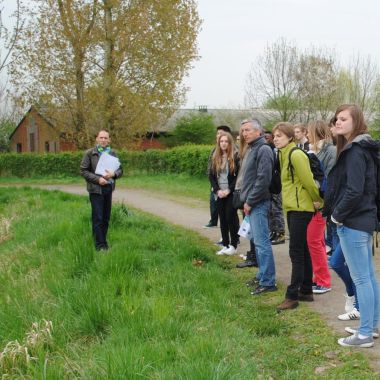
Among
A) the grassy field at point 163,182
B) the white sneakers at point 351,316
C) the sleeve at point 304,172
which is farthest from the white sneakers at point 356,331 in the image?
the grassy field at point 163,182

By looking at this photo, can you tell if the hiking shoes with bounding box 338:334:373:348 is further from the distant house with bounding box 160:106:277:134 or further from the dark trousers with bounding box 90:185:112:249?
the distant house with bounding box 160:106:277:134

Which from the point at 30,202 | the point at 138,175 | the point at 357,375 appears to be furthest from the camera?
the point at 138,175

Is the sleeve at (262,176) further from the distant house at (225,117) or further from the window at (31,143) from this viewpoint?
the window at (31,143)

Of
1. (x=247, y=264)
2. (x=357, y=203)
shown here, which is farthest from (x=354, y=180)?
(x=247, y=264)

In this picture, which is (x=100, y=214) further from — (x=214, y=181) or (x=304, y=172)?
(x=304, y=172)

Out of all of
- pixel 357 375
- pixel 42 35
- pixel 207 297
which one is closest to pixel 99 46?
pixel 42 35

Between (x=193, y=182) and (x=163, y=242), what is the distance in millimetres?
12579

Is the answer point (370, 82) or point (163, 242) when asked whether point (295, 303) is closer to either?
point (163, 242)

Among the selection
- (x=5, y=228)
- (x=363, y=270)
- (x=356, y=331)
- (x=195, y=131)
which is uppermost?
(x=195, y=131)

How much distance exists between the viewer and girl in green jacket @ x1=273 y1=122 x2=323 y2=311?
5680 millimetres

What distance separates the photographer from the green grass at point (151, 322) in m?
3.93

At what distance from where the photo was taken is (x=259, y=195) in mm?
6293

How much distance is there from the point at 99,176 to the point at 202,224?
398 centimetres

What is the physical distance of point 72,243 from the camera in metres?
7.95
